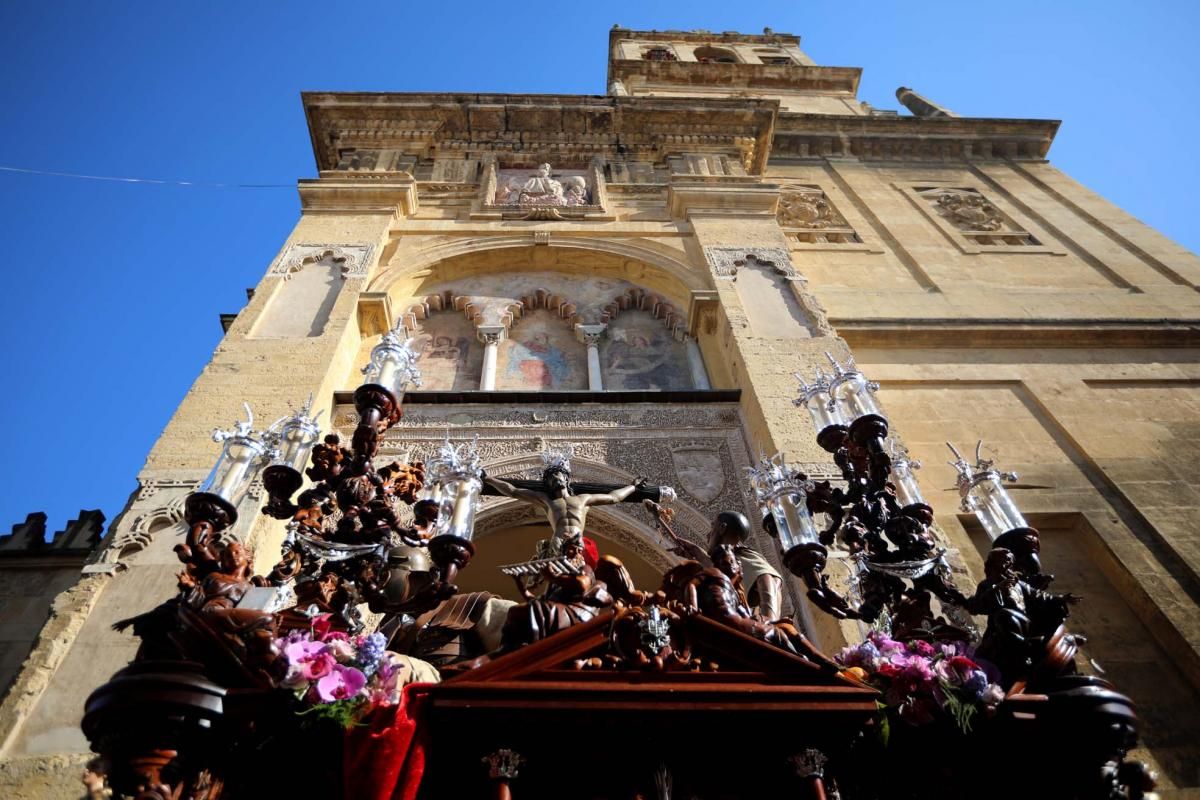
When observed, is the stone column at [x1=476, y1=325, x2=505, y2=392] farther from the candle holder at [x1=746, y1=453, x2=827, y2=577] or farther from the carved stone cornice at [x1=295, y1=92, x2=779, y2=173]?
the carved stone cornice at [x1=295, y1=92, x2=779, y2=173]

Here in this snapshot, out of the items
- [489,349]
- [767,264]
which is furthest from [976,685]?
[767,264]

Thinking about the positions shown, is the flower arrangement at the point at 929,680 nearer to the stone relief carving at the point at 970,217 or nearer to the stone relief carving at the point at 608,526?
the stone relief carving at the point at 608,526

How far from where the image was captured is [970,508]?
4.57 metres

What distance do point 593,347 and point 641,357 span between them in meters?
0.55

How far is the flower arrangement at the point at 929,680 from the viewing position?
11.4 feet

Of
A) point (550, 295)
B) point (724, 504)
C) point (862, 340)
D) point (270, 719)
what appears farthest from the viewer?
point (550, 295)

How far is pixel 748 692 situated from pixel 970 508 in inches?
77.9

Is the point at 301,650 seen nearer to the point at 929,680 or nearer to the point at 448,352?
the point at 929,680

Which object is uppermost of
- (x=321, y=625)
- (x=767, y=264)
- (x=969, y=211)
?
(x=969, y=211)

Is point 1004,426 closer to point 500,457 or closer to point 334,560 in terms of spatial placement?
point 500,457

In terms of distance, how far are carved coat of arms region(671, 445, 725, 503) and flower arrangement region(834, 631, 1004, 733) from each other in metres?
3.12

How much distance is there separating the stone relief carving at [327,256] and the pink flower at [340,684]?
644 centimetres

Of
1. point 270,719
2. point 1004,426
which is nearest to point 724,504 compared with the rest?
point 1004,426

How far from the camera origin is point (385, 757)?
3.11 m
